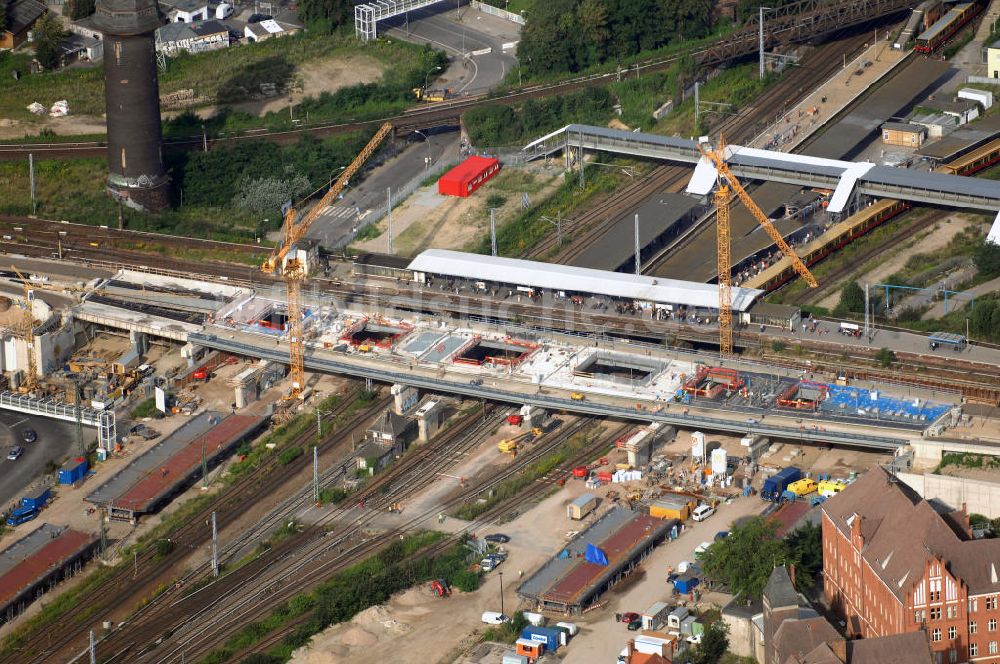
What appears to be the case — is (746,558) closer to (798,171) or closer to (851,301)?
(851,301)

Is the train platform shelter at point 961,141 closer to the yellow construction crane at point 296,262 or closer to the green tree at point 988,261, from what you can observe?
the green tree at point 988,261

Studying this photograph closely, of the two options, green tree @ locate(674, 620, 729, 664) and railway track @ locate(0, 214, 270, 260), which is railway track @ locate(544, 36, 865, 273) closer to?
railway track @ locate(0, 214, 270, 260)

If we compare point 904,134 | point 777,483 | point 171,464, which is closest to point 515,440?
point 777,483

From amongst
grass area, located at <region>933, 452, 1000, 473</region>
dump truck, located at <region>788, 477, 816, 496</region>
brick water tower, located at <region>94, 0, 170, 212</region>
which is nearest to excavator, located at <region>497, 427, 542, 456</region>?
dump truck, located at <region>788, 477, 816, 496</region>

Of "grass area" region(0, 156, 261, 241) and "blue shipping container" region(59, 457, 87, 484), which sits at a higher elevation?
"grass area" region(0, 156, 261, 241)

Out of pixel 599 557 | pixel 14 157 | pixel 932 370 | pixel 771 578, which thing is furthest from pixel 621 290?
pixel 14 157

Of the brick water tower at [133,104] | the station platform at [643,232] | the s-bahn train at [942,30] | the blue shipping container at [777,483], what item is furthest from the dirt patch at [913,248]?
the brick water tower at [133,104]
